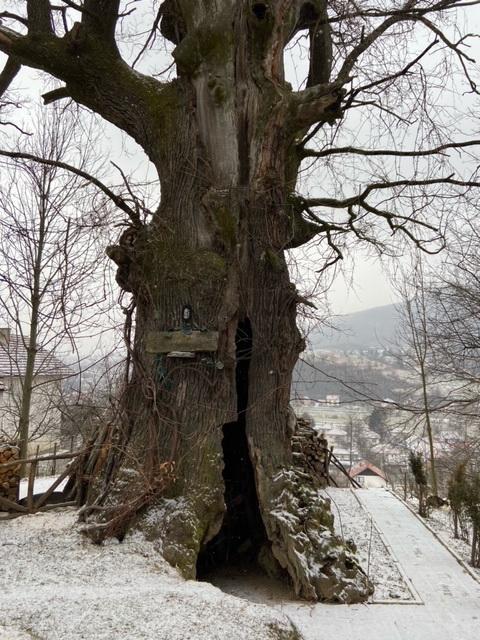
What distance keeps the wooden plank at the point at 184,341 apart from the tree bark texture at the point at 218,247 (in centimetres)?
11

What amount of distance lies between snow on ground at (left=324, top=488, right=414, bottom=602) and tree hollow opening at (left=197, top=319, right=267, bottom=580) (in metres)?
1.10

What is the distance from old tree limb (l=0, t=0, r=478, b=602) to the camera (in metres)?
5.35

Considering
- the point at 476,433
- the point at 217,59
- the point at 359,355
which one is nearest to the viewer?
the point at 217,59

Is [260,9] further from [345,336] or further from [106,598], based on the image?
[106,598]

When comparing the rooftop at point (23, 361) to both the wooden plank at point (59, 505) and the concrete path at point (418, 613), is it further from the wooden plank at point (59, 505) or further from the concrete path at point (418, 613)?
the concrete path at point (418, 613)

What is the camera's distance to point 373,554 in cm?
675

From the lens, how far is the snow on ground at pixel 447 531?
26.3 ft

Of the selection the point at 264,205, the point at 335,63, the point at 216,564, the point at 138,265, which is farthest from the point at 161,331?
the point at 335,63

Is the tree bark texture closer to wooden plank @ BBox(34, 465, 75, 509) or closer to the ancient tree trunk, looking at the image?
the ancient tree trunk

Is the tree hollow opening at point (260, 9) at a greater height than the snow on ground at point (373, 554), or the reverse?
the tree hollow opening at point (260, 9)

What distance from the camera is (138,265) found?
592cm

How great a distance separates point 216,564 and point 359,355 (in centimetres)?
1392

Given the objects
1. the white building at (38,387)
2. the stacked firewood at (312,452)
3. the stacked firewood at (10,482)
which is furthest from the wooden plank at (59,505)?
the stacked firewood at (312,452)

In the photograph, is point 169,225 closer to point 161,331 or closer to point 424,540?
point 161,331
